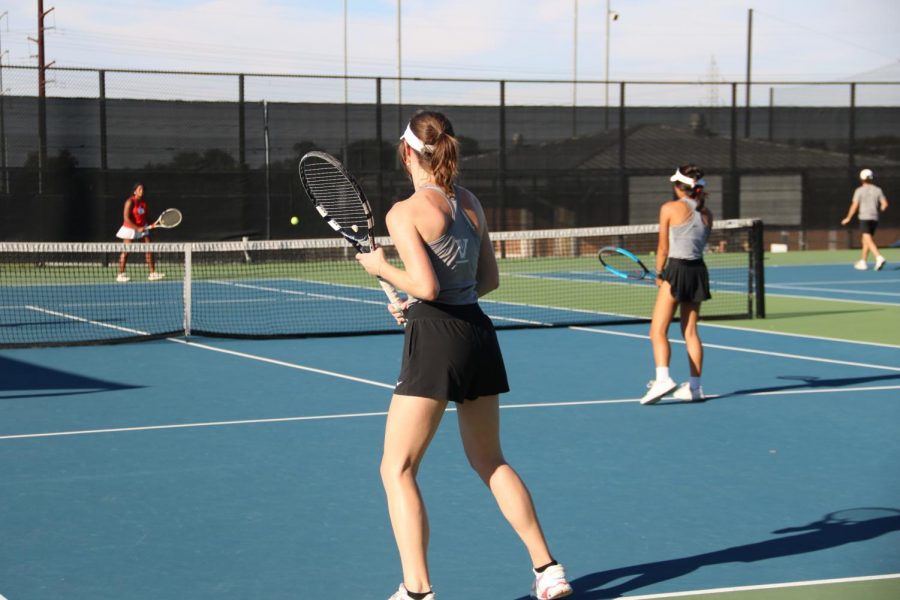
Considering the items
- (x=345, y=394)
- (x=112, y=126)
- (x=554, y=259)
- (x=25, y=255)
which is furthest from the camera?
(x=554, y=259)

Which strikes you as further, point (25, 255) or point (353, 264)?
point (353, 264)

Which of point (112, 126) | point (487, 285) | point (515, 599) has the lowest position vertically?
point (515, 599)

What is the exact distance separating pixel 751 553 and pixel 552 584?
100cm

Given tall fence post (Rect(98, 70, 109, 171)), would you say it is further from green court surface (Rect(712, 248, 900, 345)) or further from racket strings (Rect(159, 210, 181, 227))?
green court surface (Rect(712, 248, 900, 345))

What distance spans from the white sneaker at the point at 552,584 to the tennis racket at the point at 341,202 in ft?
3.16

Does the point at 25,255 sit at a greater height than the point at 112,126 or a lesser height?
lesser

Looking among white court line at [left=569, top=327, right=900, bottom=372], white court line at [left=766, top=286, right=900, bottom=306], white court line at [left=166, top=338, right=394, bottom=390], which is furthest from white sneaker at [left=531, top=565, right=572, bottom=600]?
white court line at [left=766, top=286, right=900, bottom=306]

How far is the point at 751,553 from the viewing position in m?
4.46

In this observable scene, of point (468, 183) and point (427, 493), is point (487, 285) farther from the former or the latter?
point (468, 183)

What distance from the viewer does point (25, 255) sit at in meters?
20.8

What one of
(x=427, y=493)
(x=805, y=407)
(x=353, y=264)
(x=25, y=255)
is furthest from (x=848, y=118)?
(x=427, y=493)

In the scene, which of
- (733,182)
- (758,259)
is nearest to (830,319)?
(758,259)

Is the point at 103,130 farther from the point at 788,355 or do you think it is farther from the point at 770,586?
the point at 770,586

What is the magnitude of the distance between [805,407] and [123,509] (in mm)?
4223
